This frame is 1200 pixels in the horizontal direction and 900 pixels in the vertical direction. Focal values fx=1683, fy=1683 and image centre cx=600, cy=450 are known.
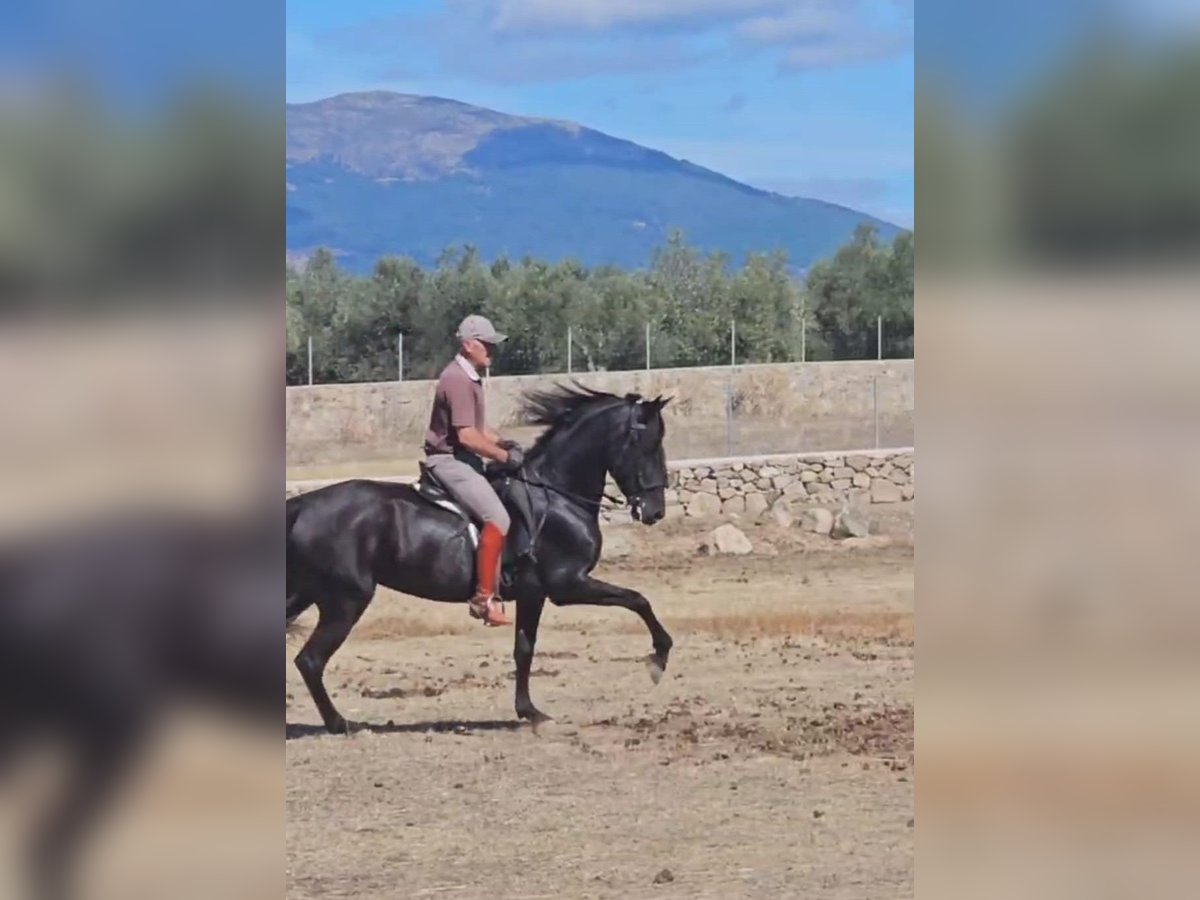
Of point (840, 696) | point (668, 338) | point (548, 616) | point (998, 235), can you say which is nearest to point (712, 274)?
point (668, 338)

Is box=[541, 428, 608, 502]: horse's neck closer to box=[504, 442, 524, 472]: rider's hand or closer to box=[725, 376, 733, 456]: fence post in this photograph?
box=[504, 442, 524, 472]: rider's hand

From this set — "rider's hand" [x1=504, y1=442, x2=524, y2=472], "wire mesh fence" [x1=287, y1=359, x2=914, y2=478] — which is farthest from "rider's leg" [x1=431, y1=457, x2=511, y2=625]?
"wire mesh fence" [x1=287, y1=359, x2=914, y2=478]

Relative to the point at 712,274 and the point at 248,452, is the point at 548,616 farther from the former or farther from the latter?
the point at 712,274

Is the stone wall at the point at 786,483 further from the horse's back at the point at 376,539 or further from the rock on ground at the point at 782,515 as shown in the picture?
the horse's back at the point at 376,539

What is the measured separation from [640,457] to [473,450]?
862 mm

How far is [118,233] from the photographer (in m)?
1.28

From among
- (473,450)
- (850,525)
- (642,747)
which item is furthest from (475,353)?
(850,525)

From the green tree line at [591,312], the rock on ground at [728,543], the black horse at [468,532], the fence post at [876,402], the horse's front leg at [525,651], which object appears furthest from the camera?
the green tree line at [591,312]

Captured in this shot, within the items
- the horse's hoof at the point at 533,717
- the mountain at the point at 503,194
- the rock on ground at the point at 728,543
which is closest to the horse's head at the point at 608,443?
the horse's hoof at the point at 533,717

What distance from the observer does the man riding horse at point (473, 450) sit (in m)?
7.56

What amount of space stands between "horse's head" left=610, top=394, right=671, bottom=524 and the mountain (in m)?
19.9

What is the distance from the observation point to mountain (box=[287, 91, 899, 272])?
3234cm

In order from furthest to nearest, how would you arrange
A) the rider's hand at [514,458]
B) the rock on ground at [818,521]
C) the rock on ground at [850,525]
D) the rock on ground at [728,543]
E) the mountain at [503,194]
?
the mountain at [503,194], the rock on ground at [818,521], the rock on ground at [850,525], the rock on ground at [728,543], the rider's hand at [514,458]

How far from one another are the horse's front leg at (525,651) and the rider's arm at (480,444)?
0.85 metres
